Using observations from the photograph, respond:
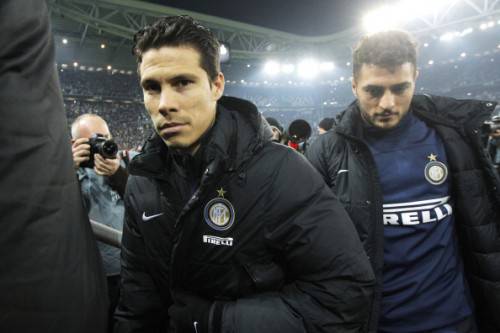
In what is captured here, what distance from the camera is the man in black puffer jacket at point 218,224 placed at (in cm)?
100

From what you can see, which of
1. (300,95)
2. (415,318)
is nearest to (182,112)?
(415,318)

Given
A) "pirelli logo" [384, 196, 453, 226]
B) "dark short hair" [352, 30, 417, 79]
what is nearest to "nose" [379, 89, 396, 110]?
"dark short hair" [352, 30, 417, 79]

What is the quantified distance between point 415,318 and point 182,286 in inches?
38.4

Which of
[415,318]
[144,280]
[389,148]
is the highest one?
[389,148]

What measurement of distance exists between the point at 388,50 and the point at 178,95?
97 cm

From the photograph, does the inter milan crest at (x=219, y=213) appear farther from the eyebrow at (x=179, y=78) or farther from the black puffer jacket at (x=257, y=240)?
the eyebrow at (x=179, y=78)

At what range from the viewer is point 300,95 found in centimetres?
2633

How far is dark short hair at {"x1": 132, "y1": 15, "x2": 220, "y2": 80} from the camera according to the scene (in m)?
1.26

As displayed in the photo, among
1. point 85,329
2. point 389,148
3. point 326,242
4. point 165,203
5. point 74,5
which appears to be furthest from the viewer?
point 74,5

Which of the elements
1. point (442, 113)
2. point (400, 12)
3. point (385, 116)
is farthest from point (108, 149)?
point (400, 12)

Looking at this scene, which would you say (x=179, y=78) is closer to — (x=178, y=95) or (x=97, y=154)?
(x=178, y=95)

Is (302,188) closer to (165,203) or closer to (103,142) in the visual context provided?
(165,203)

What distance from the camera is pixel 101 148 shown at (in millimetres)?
2137

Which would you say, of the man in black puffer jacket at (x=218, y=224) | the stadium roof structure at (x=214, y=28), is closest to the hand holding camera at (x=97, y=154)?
the man in black puffer jacket at (x=218, y=224)
